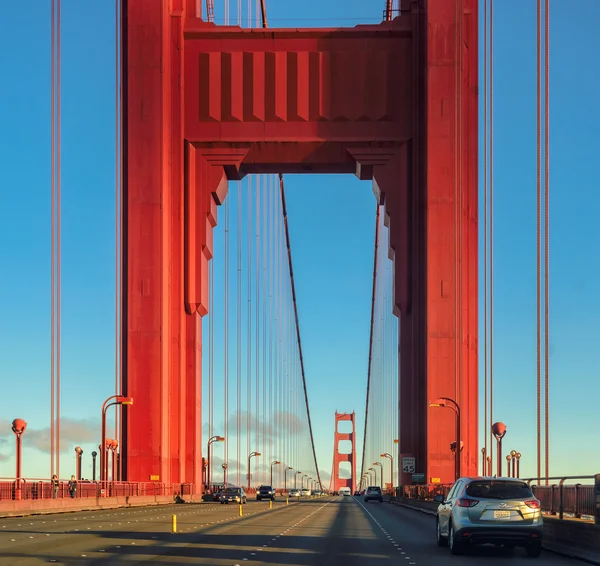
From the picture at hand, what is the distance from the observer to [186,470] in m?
64.9

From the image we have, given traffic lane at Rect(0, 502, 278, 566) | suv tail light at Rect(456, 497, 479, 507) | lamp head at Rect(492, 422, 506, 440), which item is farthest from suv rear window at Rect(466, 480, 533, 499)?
lamp head at Rect(492, 422, 506, 440)

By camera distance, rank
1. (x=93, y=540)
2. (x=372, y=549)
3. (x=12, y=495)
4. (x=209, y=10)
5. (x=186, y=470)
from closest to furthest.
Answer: (x=372, y=549)
(x=93, y=540)
(x=12, y=495)
(x=186, y=470)
(x=209, y=10)

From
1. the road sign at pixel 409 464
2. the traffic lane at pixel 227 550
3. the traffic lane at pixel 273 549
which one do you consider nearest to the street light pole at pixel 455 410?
the road sign at pixel 409 464

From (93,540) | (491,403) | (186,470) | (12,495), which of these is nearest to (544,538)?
(93,540)

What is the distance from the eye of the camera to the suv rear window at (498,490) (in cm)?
2019

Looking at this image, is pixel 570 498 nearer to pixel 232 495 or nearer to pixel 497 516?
pixel 497 516

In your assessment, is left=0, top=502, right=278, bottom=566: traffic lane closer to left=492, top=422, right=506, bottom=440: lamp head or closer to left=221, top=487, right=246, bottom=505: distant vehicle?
left=492, top=422, right=506, bottom=440: lamp head

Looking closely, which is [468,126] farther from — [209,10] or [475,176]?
[209,10]

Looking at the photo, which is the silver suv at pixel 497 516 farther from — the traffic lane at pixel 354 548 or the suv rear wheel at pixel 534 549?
the traffic lane at pixel 354 548

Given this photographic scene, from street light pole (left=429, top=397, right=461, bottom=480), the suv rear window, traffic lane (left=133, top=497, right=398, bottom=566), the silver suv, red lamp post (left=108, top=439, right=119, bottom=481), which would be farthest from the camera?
red lamp post (left=108, top=439, right=119, bottom=481)

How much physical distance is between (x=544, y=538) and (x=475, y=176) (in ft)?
125

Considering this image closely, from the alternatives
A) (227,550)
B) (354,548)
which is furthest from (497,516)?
(227,550)

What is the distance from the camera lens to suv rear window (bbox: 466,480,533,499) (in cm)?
2019

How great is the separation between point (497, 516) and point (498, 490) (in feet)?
1.89
